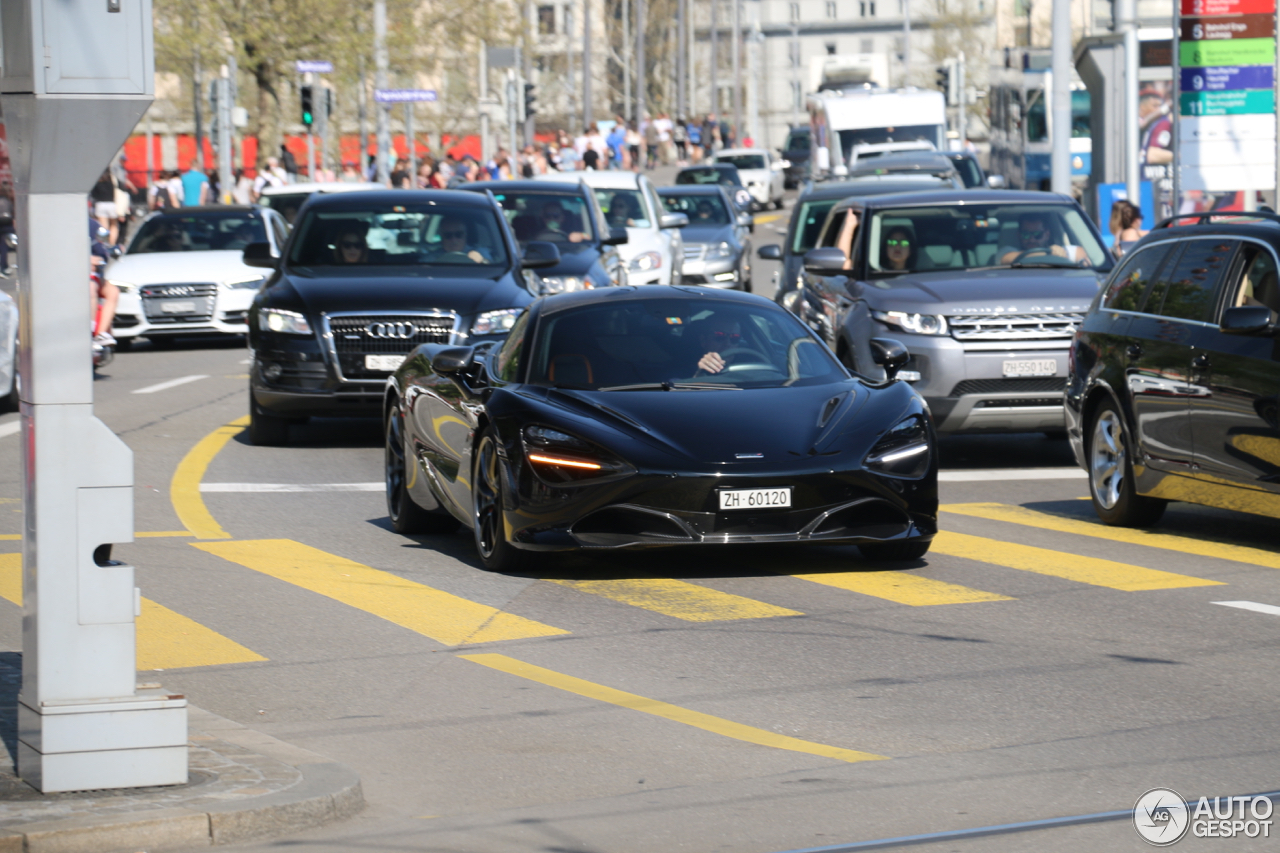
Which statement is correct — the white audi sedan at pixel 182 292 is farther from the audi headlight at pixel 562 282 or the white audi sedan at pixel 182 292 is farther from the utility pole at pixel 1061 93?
the utility pole at pixel 1061 93

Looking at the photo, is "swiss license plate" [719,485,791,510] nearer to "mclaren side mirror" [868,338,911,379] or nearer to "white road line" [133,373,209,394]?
"mclaren side mirror" [868,338,911,379]

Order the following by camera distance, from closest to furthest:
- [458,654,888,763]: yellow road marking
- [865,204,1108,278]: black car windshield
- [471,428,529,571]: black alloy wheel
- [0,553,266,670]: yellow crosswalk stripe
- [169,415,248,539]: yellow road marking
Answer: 1. [458,654,888,763]: yellow road marking
2. [0,553,266,670]: yellow crosswalk stripe
3. [471,428,529,571]: black alloy wheel
4. [169,415,248,539]: yellow road marking
5. [865,204,1108,278]: black car windshield

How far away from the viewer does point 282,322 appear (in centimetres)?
1526

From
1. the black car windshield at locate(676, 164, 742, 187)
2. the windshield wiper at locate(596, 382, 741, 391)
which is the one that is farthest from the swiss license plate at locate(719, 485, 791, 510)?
the black car windshield at locate(676, 164, 742, 187)

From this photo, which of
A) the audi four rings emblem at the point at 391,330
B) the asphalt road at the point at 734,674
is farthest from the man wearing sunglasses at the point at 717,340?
the audi four rings emblem at the point at 391,330

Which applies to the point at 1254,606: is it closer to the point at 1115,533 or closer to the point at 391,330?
the point at 1115,533

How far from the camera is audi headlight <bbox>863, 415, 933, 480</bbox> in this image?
9.40 m

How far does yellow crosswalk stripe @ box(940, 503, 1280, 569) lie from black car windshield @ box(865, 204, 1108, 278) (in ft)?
11.0

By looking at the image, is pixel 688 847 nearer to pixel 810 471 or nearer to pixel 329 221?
pixel 810 471

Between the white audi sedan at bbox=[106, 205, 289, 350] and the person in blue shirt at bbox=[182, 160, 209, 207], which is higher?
the person in blue shirt at bbox=[182, 160, 209, 207]

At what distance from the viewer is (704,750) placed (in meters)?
6.24

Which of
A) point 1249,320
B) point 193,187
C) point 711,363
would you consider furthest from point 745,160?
point 1249,320

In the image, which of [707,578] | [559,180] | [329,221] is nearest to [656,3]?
[559,180]

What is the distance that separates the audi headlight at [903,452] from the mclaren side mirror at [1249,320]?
172 centimetres
